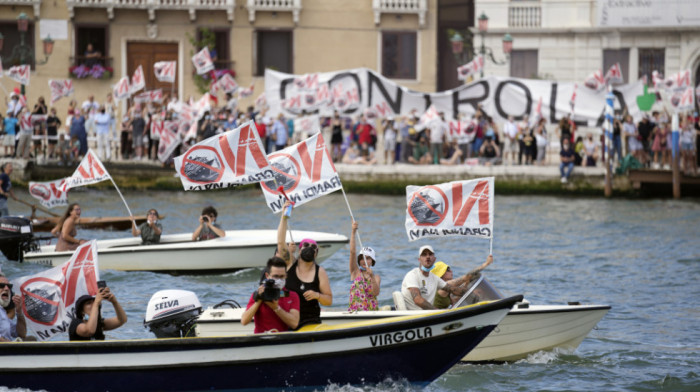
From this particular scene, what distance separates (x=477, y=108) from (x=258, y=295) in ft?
84.9

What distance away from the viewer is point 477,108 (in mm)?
37000

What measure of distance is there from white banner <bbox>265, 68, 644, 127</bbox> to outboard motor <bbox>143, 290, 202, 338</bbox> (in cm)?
2388

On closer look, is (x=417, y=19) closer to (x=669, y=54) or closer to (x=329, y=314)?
(x=669, y=54)

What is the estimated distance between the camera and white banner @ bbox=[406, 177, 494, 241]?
14.6m

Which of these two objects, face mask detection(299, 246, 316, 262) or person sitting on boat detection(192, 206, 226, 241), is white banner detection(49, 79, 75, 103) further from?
face mask detection(299, 246, 316, 262)

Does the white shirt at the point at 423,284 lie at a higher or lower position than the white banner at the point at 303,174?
lower

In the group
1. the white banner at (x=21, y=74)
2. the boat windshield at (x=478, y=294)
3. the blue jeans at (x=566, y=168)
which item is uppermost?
the white banner at (x=21, y=74)

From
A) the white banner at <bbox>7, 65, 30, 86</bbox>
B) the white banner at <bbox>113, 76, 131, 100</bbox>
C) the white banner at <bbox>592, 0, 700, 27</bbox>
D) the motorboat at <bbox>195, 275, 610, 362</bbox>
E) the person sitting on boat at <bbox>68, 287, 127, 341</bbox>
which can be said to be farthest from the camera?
the white banner at <bbox>592, 0, 700, 27</bbox>

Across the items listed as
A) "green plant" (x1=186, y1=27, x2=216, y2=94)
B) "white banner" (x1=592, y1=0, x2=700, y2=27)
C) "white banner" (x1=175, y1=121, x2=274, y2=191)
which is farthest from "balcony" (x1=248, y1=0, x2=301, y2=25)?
"white banner" (x1=175, y1=121, x2=274, y2=191)

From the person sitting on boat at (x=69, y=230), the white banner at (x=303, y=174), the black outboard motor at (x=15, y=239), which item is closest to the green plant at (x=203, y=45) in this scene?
the black outboard motor at (x=15, y=239)

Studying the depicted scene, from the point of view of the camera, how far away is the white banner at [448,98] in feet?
119

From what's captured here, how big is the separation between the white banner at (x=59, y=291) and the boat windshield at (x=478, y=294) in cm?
404

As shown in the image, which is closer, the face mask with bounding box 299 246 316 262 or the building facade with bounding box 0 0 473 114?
the face mask with bounding box 299 246 316 262

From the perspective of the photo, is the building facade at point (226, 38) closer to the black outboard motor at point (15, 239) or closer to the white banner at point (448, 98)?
the white banner at point (448, 98)
